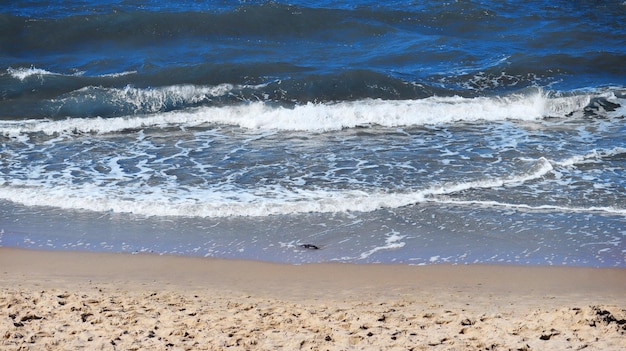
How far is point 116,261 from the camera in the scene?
6.96 m

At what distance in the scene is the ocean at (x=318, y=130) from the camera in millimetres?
7617

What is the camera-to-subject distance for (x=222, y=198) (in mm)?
8641

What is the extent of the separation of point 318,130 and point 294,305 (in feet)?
21.4

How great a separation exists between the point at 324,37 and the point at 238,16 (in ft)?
7.24

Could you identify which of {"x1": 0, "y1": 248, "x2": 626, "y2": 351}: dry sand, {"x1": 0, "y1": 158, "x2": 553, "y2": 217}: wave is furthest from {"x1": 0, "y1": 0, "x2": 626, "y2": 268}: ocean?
{"x1": 0, "y1": 248, "x2": 626, "y2": 351}: dry sand

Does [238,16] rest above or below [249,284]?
above

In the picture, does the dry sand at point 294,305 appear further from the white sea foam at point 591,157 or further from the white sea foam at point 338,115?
the white sea foam at point 338,115

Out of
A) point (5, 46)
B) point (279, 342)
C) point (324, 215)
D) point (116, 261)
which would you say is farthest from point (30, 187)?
point (5, 46)

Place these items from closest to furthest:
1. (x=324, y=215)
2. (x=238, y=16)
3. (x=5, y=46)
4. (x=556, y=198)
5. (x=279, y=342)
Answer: (x=279, y=342)
(x=324, y=215)
(x=556, y=198)
(x=5, y=46)
(x=238, y=16)

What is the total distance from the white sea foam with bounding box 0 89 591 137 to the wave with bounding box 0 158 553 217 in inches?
131

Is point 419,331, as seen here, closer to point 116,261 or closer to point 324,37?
point 116,261

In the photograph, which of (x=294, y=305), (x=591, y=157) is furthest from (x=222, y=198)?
(x=591, y=157)

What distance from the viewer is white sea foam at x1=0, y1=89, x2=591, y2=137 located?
487 inches

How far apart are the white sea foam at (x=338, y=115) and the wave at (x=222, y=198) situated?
3320 mm
